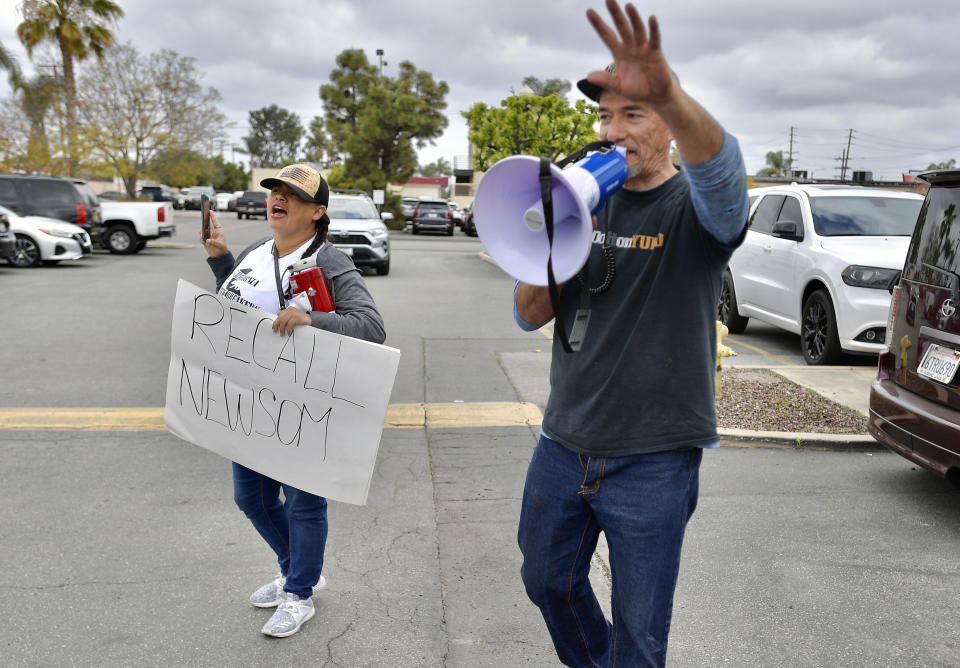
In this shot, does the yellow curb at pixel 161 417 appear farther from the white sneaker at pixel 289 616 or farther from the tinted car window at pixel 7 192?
the tinted car window at pixel 7 192

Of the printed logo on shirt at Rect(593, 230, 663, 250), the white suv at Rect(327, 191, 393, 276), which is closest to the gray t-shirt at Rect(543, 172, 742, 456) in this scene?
the printed logo on shirt at Rect(593, 230, 663, 250)

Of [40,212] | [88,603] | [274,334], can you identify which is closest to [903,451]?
[274,334]

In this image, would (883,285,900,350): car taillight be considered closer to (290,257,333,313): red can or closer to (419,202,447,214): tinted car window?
(290,257,333,313): red can

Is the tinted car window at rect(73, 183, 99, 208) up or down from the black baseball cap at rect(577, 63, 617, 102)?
down

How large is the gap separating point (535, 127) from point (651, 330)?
72.7 ft

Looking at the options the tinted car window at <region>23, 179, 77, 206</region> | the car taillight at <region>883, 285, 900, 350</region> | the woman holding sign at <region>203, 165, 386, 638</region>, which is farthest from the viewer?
the tinted car window at <region>23, 179, 77, 206</region>

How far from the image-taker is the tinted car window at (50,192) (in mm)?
18625

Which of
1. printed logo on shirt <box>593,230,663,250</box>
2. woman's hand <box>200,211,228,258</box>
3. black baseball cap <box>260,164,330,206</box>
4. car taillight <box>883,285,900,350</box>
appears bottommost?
car taillight <box>883,285,900,350</box>

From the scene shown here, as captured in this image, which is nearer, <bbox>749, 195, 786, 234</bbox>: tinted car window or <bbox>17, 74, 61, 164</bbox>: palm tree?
<bbox>749, 195, 786, 234</bbox>: tinted car window

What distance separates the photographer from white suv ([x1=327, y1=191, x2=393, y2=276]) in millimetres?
16688

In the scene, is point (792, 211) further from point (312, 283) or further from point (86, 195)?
point (86, 195)

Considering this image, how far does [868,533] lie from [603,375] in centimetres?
294

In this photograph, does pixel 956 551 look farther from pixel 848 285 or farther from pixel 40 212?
pixel 40 212

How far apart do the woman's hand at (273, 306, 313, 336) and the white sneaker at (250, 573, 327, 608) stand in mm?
1110
